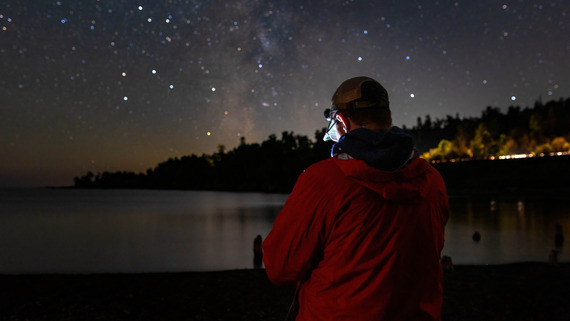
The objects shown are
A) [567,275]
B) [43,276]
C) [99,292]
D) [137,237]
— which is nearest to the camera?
[99,292]

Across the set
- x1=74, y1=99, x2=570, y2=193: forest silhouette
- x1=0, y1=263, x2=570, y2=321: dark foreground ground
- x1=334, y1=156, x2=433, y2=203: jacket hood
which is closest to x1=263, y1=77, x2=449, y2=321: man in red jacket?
x1=334, y1=156, x2=433, y2=203: jacket hood

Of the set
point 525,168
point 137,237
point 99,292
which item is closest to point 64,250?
point 137,237

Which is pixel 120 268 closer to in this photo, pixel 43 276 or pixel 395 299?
pixel 43 276

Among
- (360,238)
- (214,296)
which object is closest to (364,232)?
(360,238)

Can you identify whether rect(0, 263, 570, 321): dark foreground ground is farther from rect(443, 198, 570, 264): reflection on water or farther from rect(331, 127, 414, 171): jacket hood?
rect(443, 198, 570, 264): reflection on water

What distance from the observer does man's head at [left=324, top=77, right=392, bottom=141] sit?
75.8 inches

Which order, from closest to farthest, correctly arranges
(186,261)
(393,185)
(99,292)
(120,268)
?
(393,185), (99,292), (120,268), (186,261)

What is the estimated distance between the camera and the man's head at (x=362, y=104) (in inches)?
75.8

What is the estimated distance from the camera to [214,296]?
938 centimetres

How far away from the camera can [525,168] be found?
8950 cm

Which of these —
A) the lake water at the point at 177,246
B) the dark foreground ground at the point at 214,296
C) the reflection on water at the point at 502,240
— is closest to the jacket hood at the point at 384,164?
the dark foreground ground at the point at 214,296

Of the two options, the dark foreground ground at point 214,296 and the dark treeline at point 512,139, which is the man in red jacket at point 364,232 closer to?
the dark foreground ground at point 214,296

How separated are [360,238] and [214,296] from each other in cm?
842

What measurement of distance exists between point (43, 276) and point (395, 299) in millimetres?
13641
